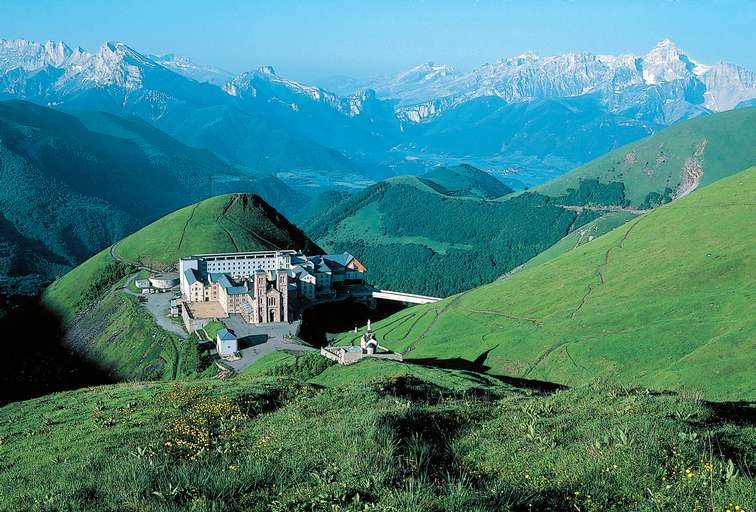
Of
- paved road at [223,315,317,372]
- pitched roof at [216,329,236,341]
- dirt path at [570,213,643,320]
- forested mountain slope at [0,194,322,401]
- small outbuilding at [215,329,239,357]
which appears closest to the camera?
dirt path at [570,213,643,320]

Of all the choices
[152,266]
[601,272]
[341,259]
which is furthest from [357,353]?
[152,266]

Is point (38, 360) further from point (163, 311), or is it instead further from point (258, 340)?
point (258, 340)

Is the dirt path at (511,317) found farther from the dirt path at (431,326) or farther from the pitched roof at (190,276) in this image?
the pitched roof at (190,276)

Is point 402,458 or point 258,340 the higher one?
point 402,458

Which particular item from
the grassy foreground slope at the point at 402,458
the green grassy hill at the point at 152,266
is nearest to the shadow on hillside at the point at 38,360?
the green grassy hill at the point at 152,266

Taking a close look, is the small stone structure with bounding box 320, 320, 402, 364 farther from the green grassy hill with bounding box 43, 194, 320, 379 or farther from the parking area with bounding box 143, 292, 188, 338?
the parking area with bounding box 143, 292, 188, 338

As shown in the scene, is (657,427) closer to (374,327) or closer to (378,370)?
(378,370)

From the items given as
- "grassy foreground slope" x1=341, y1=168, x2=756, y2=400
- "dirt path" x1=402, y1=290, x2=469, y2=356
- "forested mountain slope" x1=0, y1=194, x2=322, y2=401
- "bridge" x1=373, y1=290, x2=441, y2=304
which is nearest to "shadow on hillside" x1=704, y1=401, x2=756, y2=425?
"grassy foreground slope" x1=341, y1=168, x2=756, y2=400
